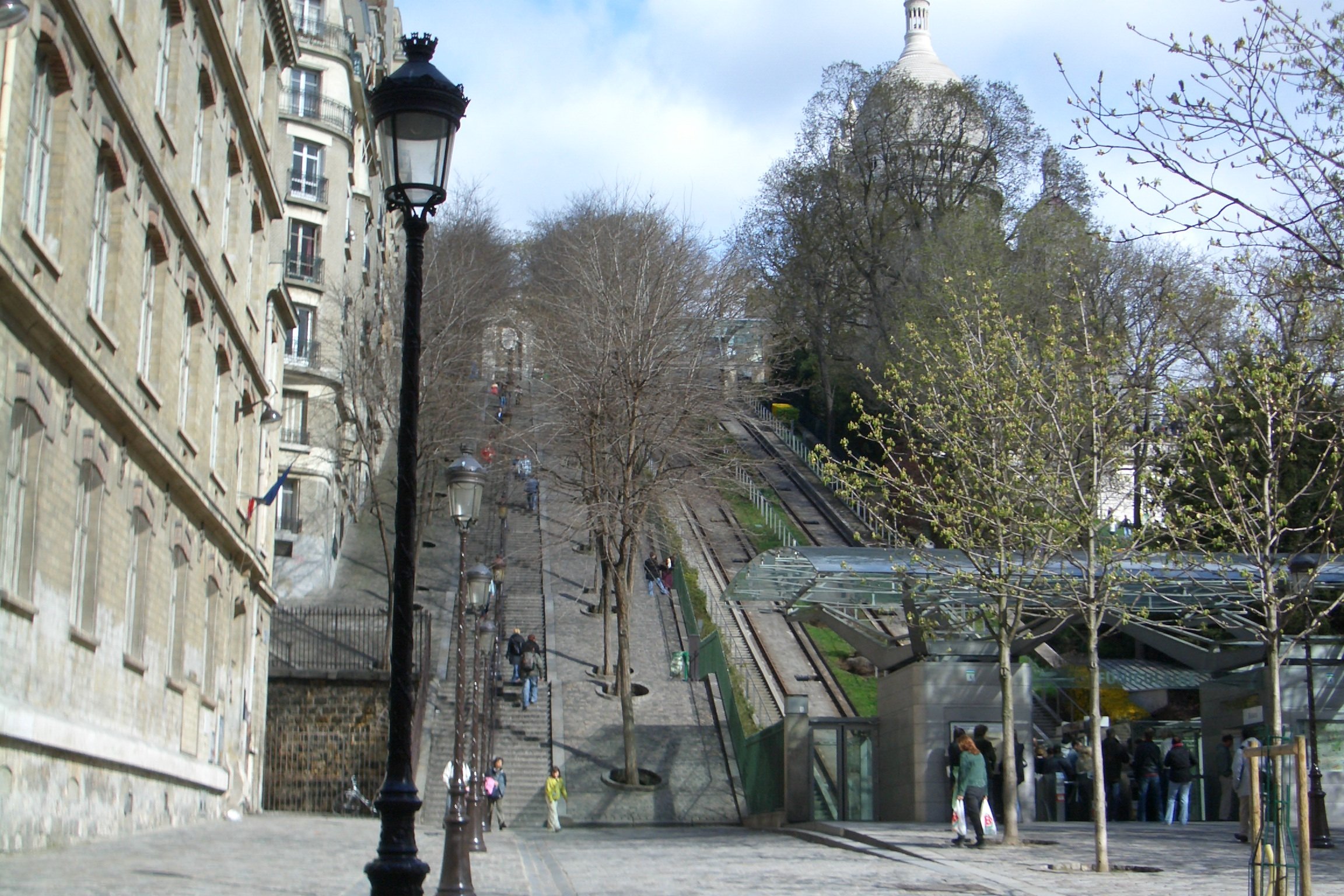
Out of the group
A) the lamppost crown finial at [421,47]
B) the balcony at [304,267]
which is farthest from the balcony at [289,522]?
the lamppost crown finial at [421,47]

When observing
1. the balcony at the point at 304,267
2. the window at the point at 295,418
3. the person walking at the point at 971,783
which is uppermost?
the balcony at the point at 304,267

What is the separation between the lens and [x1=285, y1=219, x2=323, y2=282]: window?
48062 millimetres

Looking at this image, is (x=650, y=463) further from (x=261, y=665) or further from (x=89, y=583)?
(x=89, y=583)

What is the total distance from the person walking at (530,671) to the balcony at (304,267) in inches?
675

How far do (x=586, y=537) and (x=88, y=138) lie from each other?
35265mm

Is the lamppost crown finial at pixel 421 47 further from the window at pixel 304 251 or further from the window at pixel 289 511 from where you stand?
the window at pixel 304 251

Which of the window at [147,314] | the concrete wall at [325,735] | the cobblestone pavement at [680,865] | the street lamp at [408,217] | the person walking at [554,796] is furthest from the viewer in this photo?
the concrete wall at [325,735]

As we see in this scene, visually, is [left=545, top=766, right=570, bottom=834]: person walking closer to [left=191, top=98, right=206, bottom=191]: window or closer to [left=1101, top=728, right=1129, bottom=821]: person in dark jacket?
[left=1101, top=728, right=1129, bottom=821]: person in dark jacket

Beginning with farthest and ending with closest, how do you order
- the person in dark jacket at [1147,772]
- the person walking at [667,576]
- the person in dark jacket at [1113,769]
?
the person walking at [667,576] → the person in dark jacket at [1113,769] → the person in dark jacket at [1147,772]

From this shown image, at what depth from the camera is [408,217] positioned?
9266 millimetres

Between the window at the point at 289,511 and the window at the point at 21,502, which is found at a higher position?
the window at the point at 289,511

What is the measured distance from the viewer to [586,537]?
50.9 m

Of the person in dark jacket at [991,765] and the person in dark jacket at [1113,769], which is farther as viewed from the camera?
the person in dark jacket at [1113,769]

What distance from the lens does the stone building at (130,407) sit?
14.3 meters
